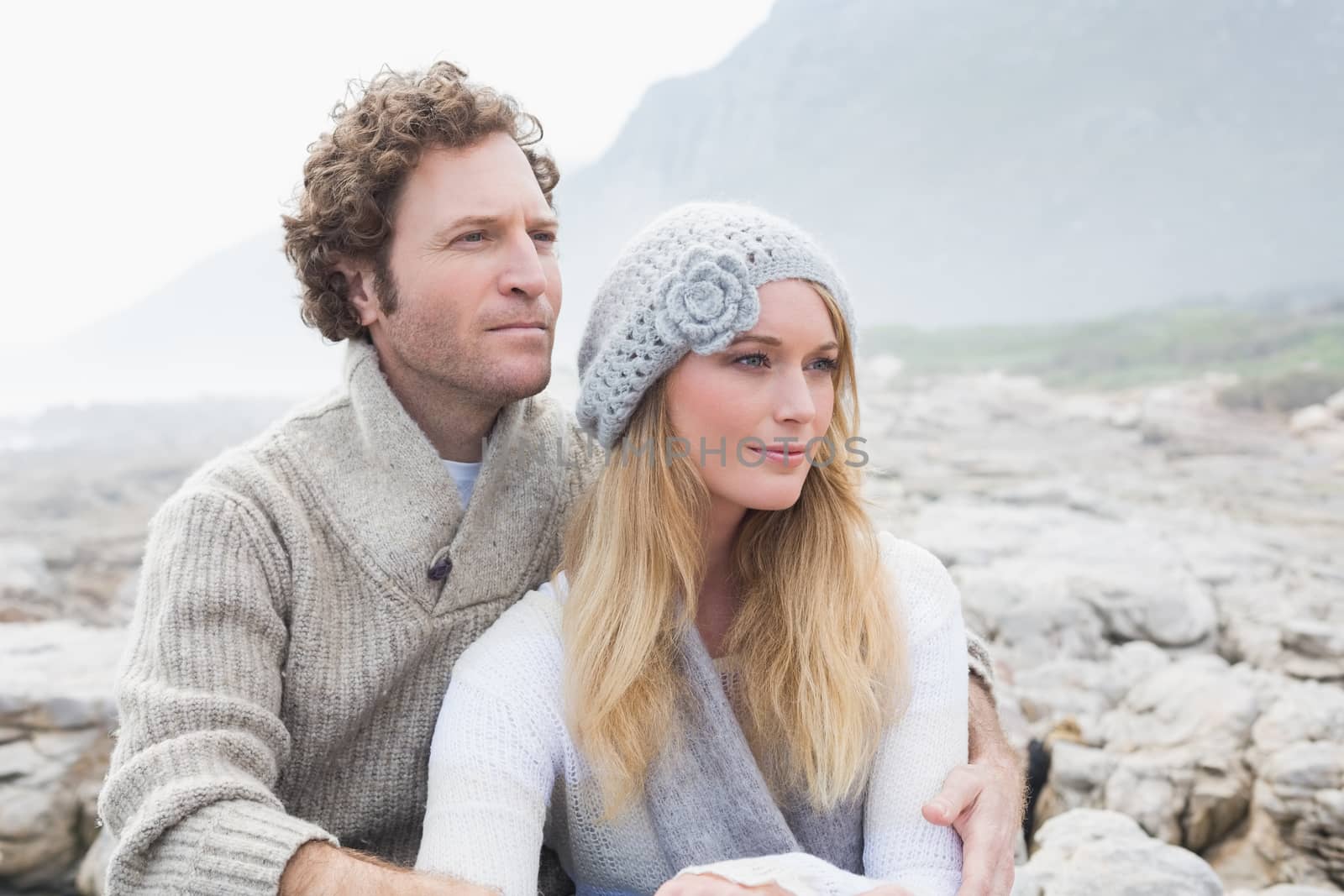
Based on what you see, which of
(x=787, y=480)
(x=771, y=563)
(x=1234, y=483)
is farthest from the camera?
(x=1234, y=483)

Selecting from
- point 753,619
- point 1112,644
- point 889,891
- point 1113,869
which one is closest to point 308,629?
point 753,619

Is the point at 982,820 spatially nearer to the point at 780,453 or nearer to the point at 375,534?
the point at 780,453

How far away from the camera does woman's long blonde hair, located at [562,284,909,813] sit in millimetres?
2123

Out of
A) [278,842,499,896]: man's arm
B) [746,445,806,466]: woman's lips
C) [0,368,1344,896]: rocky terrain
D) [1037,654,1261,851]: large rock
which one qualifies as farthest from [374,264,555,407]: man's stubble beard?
[1037,654,1261,851]: large rock

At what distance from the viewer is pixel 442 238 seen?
248 centimetres

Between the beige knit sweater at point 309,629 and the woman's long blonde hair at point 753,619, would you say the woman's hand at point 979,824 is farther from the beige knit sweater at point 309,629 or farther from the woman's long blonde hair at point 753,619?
the beige knit sweater at point 309,629

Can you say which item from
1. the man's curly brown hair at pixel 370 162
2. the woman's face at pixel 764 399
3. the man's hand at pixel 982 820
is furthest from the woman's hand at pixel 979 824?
the man's curly brown hair at pixel 370 162

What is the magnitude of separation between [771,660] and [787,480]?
413 mm

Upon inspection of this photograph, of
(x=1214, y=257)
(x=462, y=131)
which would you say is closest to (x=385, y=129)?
(x=462, y=131)

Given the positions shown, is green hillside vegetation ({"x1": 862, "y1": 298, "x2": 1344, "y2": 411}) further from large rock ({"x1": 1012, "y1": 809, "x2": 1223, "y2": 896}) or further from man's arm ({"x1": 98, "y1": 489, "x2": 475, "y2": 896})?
man's arm ({"x1": 98, "y1": 489, "x2": 475, "y2": 896})

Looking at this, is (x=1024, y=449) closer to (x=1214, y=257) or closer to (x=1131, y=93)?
(x=1214, y=257)

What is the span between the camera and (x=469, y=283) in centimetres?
245

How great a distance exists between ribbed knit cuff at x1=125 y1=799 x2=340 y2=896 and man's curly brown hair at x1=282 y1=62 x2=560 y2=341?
1.24 m

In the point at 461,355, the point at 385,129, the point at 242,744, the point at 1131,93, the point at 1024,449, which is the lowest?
the point at 1024,449
